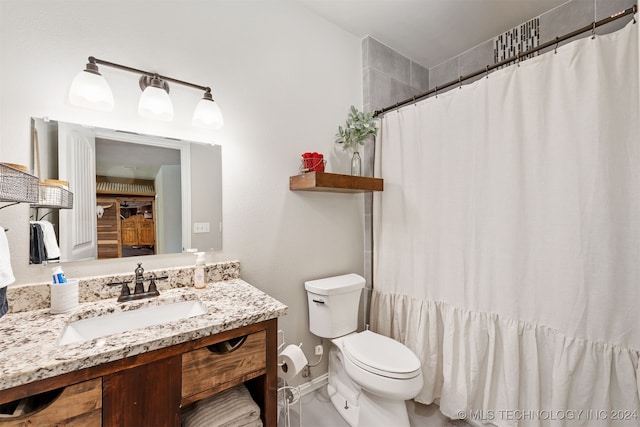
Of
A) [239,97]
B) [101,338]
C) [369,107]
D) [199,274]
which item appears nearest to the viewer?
[101,338]

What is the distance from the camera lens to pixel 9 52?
3.46 feet

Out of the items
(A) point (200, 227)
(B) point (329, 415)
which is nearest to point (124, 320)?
(A) point (200, 227)

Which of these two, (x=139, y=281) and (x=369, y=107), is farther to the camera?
(x=369, y=107)

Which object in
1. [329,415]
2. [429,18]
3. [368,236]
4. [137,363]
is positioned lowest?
[329,415]

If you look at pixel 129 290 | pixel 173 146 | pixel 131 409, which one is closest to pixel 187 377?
pixel 131 409

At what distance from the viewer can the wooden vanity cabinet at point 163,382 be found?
74 centimetres

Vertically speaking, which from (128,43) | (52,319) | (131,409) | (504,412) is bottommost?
(504,412)

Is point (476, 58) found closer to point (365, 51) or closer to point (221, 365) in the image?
point (365, 51)

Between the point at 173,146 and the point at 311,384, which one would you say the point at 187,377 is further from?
the point at 311,384

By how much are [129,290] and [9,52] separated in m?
1.04

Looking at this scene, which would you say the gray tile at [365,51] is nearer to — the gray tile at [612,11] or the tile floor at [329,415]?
the gray tile at [612,11]

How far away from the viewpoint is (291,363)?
1388 millimetres

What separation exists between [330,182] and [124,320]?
3.89 feet

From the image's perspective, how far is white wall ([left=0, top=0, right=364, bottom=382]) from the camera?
3.58 feet
